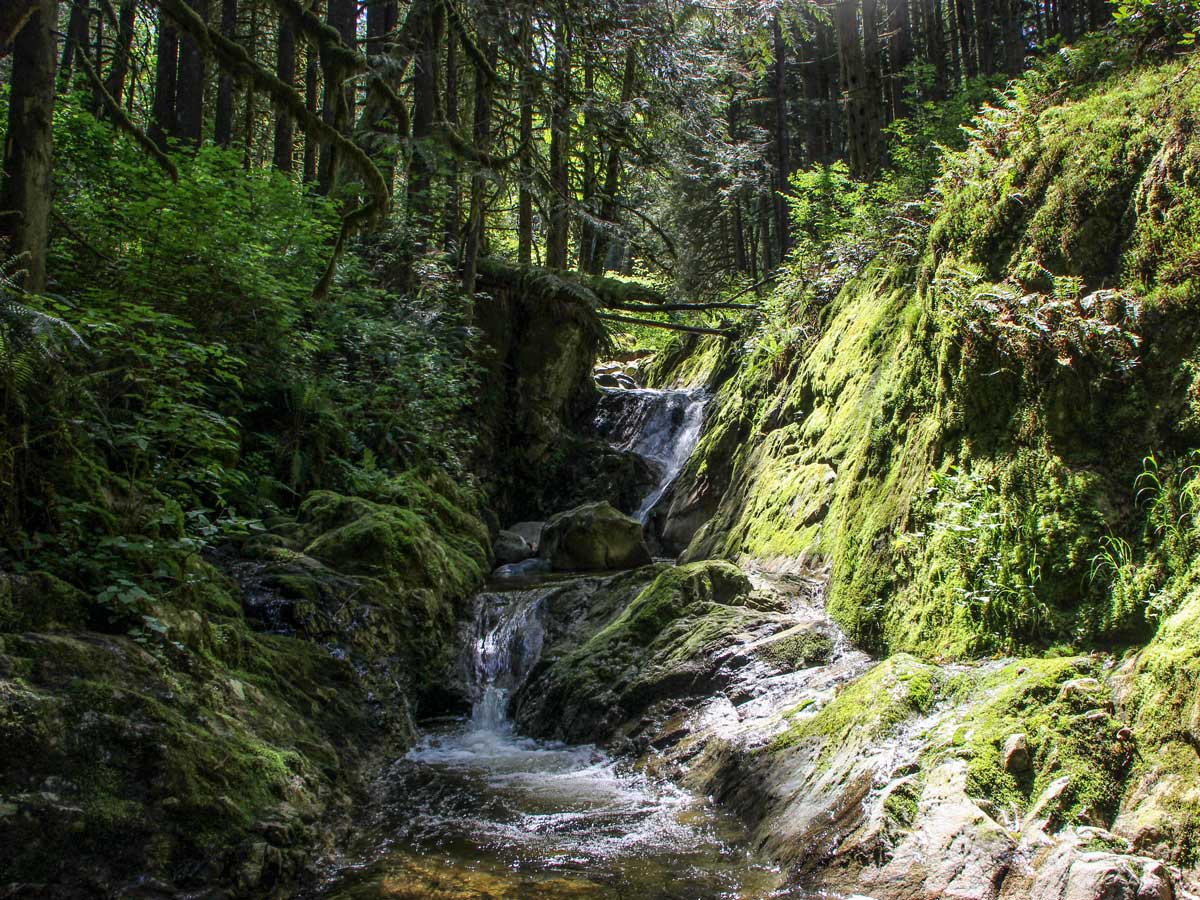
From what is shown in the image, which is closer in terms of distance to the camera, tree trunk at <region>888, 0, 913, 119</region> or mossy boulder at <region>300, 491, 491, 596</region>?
mossy boulder at <region>300, 491, 491, 596</region>

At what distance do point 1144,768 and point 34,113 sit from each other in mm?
7168

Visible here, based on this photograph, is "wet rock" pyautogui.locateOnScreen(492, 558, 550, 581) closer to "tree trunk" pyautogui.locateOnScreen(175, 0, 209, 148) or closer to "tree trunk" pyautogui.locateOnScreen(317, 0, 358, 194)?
"tree trunk" pyautogui.locateOnScreen(317, 0, 358, 194)

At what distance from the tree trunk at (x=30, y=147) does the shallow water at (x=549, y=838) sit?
418 centimetres

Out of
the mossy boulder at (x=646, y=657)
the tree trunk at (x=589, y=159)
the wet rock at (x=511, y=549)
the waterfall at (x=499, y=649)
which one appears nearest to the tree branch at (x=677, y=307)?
the tree trunk at (x=589, y=159)

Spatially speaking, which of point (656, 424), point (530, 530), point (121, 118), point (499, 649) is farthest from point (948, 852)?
point (656, 424)

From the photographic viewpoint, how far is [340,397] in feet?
32.2

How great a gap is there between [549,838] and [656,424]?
13.6 meters

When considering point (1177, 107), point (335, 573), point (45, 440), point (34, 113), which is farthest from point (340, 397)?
point (1177, 107)

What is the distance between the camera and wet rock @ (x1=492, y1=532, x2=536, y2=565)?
12.5 metres

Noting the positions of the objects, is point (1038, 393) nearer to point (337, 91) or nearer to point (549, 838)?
point (549, 838)

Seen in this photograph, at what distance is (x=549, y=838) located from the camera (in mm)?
4418

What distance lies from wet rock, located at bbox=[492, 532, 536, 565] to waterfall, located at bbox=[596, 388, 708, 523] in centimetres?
343

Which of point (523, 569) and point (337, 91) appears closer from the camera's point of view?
point (337, 91)

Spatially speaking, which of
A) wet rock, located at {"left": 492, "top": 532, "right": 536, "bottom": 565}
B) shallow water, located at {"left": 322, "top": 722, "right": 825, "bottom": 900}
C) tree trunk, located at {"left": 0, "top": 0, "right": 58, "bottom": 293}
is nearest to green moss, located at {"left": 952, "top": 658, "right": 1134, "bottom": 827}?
shallow water, located at {"left": 322, "top": 722, "right": 825, "bottom": 900}
